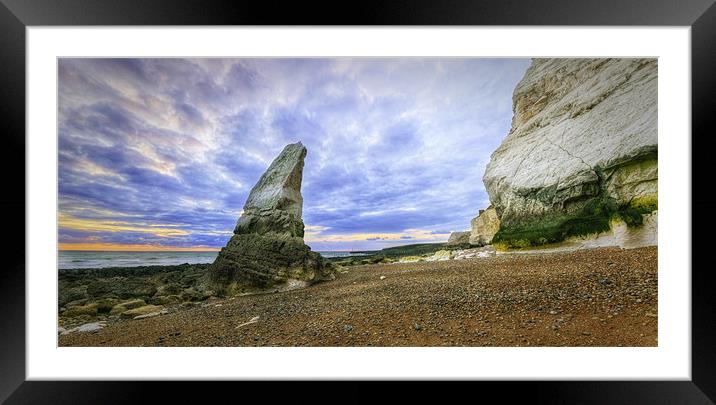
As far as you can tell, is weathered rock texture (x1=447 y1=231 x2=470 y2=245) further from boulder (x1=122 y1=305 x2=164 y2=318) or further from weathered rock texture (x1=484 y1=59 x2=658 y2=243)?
boulder (x1=122 y1=305 x2=164 y2=318)

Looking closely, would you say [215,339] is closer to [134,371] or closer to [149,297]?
[134,371]

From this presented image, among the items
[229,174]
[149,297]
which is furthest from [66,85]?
[149,297]

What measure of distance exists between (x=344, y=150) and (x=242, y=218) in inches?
63.9

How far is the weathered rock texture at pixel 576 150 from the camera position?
1856 millimetres

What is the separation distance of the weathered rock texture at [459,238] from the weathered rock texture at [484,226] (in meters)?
0.07

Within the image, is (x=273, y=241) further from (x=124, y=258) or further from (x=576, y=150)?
(x=576, y=150)

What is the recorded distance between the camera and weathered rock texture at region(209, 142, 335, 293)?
2.64m

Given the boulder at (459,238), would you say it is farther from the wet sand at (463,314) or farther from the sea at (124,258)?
the sea at (124,258)

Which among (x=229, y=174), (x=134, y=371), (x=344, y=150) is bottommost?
(x=134, y=371)

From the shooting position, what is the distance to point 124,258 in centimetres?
213
